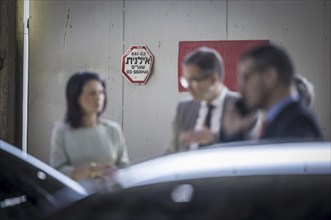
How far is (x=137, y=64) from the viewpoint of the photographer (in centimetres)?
416

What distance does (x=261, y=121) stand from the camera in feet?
8.56

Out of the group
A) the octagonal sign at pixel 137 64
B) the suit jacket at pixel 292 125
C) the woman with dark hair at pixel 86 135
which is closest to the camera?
the suit jacket at pixel 292 125

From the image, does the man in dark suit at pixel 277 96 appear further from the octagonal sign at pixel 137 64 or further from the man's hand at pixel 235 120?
the octagonal sign at pixel 137 64

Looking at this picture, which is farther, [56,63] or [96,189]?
[56,63]

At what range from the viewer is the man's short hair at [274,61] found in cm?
259

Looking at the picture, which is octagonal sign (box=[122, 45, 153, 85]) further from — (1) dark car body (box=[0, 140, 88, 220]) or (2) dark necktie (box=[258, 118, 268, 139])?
(2) dark necktie (box=[258, 118, 268, 139])

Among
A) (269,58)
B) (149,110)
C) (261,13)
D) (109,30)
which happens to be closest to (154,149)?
(149,110)

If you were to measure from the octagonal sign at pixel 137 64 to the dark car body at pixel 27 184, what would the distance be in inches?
40.6

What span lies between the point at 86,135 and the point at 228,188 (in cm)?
84

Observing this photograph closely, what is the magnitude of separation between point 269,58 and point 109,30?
2.09m

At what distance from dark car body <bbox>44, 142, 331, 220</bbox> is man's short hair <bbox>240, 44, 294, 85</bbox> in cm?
28

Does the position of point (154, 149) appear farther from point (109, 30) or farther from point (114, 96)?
point (109, 30)

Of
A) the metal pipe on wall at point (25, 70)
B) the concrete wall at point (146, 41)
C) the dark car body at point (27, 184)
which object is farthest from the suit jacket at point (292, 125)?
the metal pipe on wall at point (25, 70)

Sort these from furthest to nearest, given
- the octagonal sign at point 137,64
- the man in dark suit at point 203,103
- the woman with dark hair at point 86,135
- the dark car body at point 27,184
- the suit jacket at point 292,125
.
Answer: the octagonal sign at point 137,64, the dark car body at point 27,184, the woman with dark hair at point 86,135, the man in dark suit at point 203,103, the suit jacket at point 292,125
